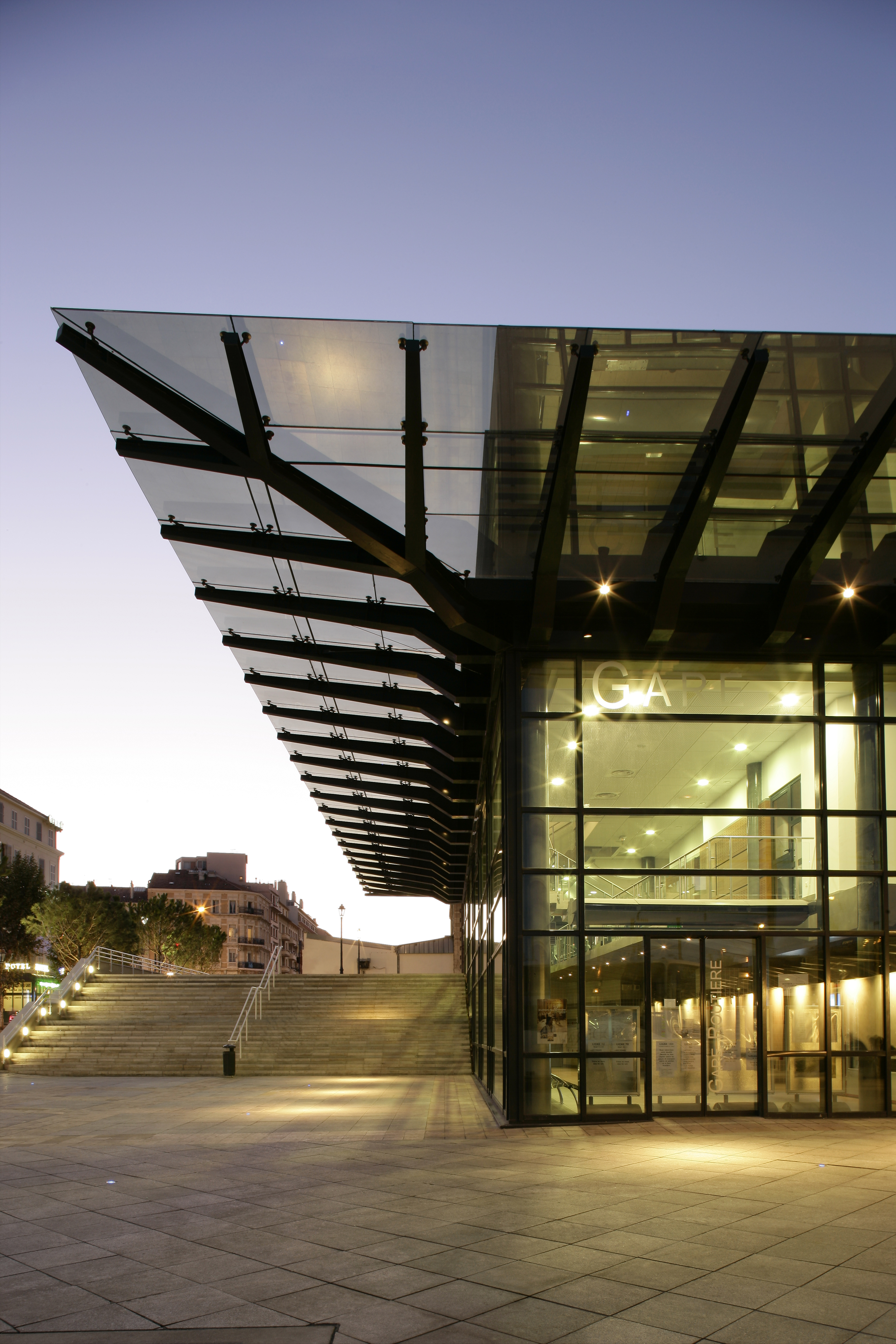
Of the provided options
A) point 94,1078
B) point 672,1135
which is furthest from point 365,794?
point 672,1135

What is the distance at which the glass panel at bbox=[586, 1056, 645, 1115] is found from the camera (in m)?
14.2

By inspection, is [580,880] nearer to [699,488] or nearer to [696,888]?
[696,888]

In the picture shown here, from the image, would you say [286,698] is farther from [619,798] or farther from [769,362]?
[769,362]

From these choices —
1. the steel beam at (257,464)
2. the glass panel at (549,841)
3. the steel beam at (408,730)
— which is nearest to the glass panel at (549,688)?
the steel beam at (257,464)

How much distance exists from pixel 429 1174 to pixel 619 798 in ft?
19.9

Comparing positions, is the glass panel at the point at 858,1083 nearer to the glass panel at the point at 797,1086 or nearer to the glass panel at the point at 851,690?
the glass panel at the point at 797,1086

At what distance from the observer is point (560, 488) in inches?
496

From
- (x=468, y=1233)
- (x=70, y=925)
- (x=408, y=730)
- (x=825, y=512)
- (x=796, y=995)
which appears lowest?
(x=70, y=925)

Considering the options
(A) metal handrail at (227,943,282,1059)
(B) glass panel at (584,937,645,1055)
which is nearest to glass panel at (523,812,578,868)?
(B) glass panel at (584,937,645,1055)

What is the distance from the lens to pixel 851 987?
1492 centimetres

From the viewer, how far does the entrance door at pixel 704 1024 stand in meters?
14.5

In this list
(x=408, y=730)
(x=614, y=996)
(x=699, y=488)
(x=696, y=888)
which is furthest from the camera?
(x=408, y=730)

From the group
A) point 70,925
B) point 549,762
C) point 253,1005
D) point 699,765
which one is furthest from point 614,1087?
point 70,925

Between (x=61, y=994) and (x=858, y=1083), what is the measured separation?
28.2 m
